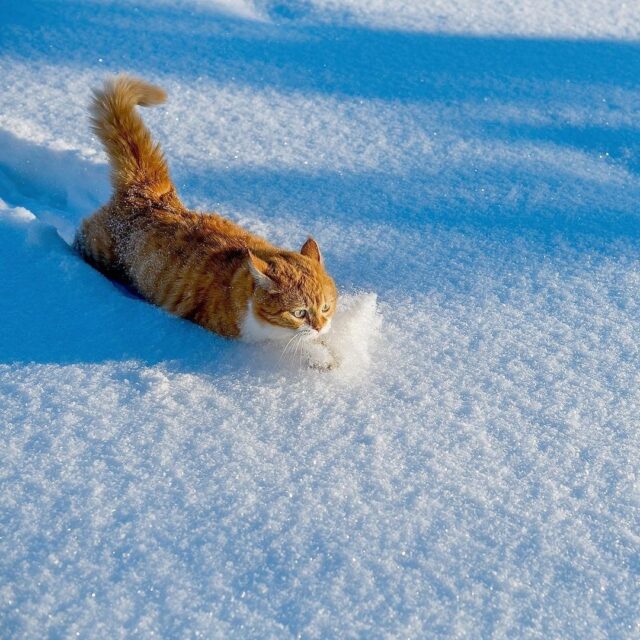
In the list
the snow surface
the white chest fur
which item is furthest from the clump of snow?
the white chest fur

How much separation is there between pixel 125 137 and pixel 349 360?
1.19 metres

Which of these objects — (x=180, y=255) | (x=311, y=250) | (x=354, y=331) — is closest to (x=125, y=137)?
(x=180, y=255)

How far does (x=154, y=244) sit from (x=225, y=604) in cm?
140

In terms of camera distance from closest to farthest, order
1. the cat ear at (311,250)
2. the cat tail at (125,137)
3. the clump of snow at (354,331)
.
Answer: the clump of snow at (354,331) → the cat ear at (311,250) → the cat tail at (125,137)

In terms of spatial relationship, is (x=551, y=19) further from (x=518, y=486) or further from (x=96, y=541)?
(x=96, y=541)

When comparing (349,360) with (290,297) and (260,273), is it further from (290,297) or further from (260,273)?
(260,273)

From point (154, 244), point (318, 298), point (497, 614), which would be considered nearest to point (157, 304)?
point (154, 244)

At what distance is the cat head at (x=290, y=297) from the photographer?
88.5 inches

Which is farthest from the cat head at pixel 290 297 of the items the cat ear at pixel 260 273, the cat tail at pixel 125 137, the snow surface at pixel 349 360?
the cat tail at pixel 125 137

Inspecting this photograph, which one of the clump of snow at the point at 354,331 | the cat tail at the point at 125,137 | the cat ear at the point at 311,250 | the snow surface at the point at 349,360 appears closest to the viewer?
the snow surface at the point at 349,360

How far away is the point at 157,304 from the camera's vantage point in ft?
8.11

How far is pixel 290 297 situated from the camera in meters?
Result: 2.25

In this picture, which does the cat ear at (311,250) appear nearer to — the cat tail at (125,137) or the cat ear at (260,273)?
the cat ear at (260,273)

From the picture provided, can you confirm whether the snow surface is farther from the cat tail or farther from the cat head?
the cat tail
